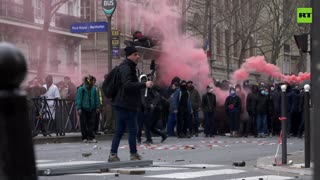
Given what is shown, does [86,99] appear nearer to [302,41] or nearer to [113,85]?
[113,85]

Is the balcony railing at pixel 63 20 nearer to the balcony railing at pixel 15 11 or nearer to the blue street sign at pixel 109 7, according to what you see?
the balcony railing at pixel 15 11

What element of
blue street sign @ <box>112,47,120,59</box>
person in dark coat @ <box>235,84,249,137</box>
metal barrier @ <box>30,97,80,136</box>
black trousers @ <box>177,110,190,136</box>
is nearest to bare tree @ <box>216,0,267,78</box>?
person in dark coat @ <box>235,84,249,137</box>

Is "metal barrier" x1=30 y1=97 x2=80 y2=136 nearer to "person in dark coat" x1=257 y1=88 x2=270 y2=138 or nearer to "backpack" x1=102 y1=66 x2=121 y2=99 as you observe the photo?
"person in dark coat" x1=257 y1=88 x2=270 y2=138

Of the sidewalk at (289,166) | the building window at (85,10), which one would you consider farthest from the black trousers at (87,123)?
the building window at (85,10)

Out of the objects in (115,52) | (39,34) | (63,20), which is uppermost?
(63,20)

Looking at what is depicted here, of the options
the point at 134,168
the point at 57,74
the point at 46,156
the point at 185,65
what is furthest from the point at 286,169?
the point at 57,74

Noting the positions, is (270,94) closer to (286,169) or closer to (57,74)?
(286,169)

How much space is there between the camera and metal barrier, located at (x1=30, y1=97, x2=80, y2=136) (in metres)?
18.7

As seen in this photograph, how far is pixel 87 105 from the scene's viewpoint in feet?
59.4

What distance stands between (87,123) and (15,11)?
20964 millimetres

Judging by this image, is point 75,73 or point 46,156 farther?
point 75,73

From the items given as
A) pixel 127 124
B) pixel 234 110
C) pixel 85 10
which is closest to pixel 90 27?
pixel 234 110

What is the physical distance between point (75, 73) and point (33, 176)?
41094 mm

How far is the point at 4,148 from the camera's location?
2182 mm
